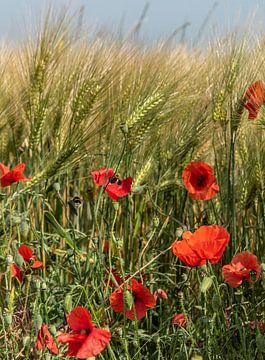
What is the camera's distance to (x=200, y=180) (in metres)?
1.71

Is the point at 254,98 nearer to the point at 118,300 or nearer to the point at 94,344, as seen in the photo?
the point at 118,300

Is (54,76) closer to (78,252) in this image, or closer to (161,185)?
(161,185)

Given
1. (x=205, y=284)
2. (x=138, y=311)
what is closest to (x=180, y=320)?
(x=138, y=311)

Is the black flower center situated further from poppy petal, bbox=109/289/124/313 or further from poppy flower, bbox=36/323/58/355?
poppy flower, bbox=36/323/58/355

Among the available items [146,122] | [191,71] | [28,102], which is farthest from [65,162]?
[191,71]

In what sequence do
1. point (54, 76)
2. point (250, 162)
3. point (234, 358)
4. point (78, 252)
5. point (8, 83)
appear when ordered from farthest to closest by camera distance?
point (8, 83) → point (54, 76) → point (250, 162) → point (78, 252) → point (234, 358)

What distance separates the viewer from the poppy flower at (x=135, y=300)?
1446mm

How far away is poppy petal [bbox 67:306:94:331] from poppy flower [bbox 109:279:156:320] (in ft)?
0.40

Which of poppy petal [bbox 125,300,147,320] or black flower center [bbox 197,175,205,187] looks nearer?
poppy petal [bbox 125,300,147,320]

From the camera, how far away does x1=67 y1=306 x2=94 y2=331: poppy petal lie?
4.30 feet

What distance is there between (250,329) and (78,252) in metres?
0.39

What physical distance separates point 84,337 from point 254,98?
65 cm

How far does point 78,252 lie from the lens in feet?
5.73

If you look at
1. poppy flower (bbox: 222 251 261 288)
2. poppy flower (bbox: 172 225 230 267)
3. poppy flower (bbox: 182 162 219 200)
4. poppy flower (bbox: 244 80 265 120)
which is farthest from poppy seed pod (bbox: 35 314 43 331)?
poppy flower (bbox: 244 80 265 120)
